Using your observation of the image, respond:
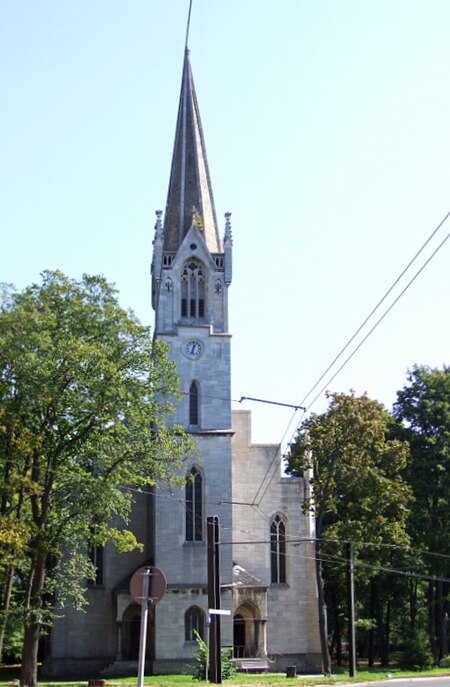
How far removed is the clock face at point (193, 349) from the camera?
44.6 meters

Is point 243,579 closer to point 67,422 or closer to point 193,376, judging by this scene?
point 193,376

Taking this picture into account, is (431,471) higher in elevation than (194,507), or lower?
higher

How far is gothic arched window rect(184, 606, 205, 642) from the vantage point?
136ft

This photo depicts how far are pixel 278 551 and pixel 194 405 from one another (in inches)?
343

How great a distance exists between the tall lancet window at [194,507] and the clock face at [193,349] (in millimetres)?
5392

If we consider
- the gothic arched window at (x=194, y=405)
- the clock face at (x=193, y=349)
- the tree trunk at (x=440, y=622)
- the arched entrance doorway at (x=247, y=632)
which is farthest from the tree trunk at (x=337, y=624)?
the clock face at (x=193, y=349)

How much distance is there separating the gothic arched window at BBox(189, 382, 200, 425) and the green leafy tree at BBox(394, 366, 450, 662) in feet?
39.2

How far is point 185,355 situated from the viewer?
44.6 m

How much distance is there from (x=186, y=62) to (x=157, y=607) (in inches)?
1150

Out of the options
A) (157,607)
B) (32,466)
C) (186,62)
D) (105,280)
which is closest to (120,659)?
(157,607)

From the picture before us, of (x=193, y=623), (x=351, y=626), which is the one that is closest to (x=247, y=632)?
(x=193, y=623)

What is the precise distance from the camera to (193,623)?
41688 millimetres

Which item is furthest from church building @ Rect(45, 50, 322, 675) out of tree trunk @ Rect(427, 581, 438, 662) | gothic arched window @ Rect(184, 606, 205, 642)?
tree trunk @ Rect(427, 581, 438, 662)

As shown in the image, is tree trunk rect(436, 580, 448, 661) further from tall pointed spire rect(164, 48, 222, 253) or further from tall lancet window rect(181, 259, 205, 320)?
tall pointed spire rect(164, 48, 222, 253)
